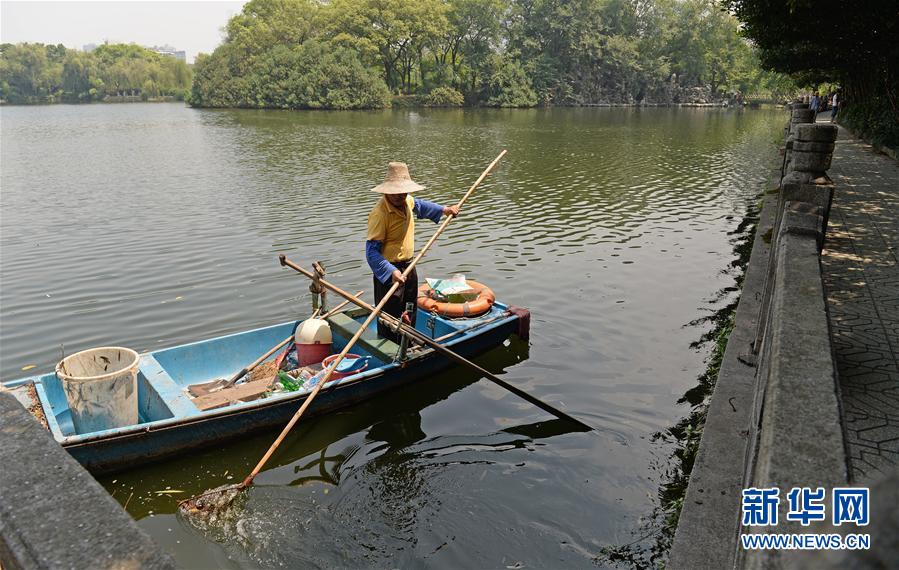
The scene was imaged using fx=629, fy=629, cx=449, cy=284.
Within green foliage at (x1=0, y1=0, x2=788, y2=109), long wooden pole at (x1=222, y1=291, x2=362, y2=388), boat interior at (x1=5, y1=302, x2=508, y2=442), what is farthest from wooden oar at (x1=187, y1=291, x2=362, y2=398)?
green foliage at (x1=0, y1=0, x2=788, y2=109)

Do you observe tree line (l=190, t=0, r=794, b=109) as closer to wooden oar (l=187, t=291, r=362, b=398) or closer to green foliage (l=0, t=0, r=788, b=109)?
green foliage (l=0, t=0, r=788, b=109)

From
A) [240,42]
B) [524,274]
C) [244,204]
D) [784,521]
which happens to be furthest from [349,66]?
[784,521]

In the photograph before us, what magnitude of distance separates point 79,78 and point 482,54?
7637 centimetres

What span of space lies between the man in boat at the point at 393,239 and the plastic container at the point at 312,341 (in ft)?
2.37

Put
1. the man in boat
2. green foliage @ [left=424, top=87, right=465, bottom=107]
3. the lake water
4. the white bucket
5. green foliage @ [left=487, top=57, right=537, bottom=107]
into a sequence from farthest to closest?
green foliage @ [left=487, top=57, right=537, bottom=107], green foliage @ [left=424, top=87, right=465, bottom=107], the man in boat, the white bucket, the lake water

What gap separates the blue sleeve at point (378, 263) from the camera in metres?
7.63

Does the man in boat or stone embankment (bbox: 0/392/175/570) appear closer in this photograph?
stone embankment (bbox: 0/392/175/570)

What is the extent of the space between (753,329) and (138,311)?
31.5 ft

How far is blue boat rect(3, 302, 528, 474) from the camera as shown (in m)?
6.17

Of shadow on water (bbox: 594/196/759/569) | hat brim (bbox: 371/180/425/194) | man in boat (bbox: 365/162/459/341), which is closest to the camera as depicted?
shadow on water (bbox: 594/196/759/569)

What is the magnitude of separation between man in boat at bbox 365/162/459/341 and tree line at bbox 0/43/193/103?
360 feet

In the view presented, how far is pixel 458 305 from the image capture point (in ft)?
29.9

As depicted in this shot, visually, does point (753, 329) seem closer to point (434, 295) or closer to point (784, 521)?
point (434, 295)

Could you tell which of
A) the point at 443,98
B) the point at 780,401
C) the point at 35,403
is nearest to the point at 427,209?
the point at 35,403
